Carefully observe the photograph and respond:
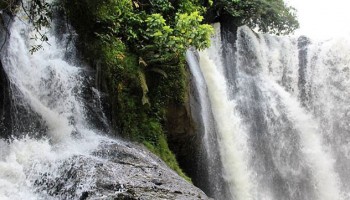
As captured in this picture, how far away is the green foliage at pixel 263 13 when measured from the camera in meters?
14.8

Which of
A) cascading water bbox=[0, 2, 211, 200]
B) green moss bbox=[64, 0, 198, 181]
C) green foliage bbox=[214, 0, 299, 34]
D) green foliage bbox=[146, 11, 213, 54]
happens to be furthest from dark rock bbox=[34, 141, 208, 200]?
green foliage bbox=[214, 0, 299, 34]

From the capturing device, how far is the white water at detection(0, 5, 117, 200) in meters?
5.31

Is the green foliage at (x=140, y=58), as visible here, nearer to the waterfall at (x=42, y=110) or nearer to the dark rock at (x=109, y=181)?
the waterfall at (x=42, y=110)

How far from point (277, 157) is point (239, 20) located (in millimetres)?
5774

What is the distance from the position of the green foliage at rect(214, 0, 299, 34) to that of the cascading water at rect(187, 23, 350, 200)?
77 centimetres

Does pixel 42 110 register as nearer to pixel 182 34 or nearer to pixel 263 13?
pixel 182 34

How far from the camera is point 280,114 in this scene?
12492mm

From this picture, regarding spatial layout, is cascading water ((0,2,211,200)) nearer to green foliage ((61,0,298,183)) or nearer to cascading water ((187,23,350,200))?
green foliage ((61,0,298,183))

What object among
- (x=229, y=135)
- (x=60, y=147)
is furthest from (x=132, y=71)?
(x=229, y=135)

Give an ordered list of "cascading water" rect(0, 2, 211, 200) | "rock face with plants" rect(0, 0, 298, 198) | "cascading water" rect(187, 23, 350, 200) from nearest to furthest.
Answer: "cascading water" rect(0, 2, 211, 200) < "rock face with plants" rect(0, 0, 298, 198) < "cascading water" rect(187, 23, 350, 200)

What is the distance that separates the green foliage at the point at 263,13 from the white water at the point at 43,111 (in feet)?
26.4

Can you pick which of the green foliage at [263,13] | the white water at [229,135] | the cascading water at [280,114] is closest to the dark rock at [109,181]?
the cascading water at [280,114]

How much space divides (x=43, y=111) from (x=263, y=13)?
10.8m

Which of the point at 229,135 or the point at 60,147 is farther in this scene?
the point at 229,135
